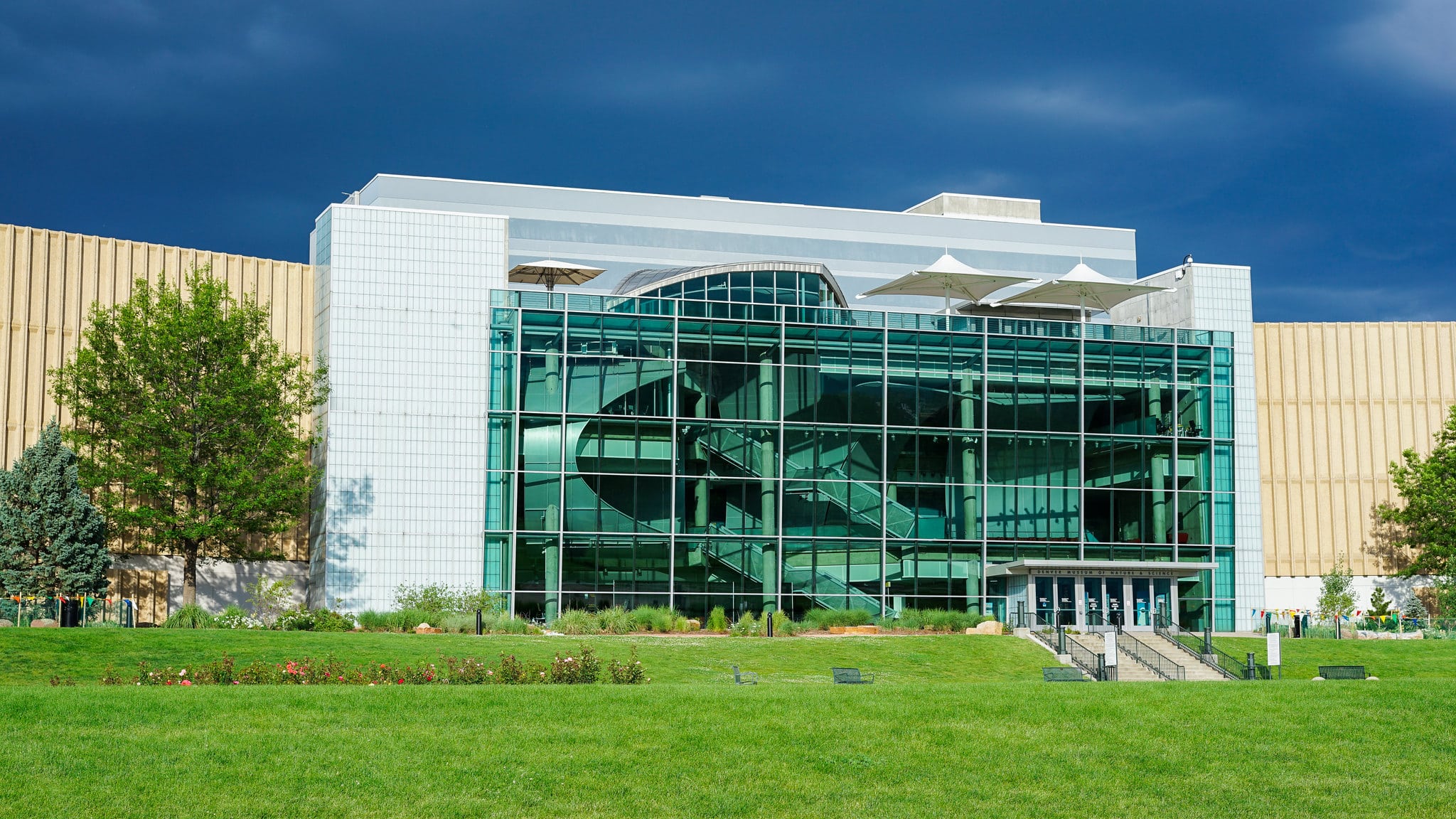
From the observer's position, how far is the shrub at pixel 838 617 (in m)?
44.2

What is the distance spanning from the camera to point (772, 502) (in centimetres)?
4706

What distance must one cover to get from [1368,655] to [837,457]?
16570 mm

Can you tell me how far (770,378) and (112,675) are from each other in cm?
2670

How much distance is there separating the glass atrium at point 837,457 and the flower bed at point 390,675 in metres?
19.9

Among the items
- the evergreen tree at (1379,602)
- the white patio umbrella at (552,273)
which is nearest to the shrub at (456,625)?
the white patio umbrella at (552,273)

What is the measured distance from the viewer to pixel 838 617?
1766 inches

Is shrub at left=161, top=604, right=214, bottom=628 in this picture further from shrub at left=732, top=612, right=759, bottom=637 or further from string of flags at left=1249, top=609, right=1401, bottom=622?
string of flags at left=1249, top=609, right=1401, bottom=622

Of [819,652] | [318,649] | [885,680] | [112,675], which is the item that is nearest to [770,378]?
[819,652]

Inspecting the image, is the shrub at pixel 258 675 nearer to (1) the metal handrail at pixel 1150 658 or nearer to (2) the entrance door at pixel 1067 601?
(1) the metal handrail at pixel 1150 658

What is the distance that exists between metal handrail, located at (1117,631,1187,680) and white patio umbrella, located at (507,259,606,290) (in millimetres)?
20482

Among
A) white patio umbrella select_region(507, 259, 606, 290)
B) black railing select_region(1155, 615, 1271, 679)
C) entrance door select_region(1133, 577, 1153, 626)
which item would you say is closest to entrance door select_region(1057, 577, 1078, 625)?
entrance door select_region(1133, 577, 1153, 626)

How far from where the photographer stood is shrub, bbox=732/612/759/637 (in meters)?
40.9

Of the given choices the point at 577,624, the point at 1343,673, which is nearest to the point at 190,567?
the point at 577,624

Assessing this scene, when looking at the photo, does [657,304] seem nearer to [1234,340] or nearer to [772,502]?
[772,502]
